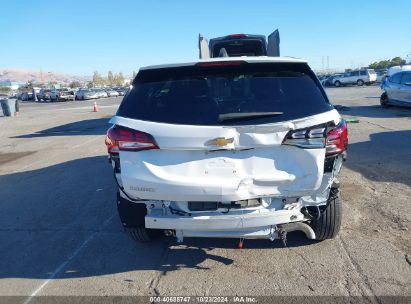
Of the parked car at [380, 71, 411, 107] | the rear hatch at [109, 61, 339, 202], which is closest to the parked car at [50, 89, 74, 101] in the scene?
the parked car at [380, 71, 411, 107]

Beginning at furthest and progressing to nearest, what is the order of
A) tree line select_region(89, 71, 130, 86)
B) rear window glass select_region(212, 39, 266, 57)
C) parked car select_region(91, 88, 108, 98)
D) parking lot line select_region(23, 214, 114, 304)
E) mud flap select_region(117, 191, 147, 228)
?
tree line select_region(89, 71, 130, 86) < parked car select_region(91, 88, 108, 98) < rear window glass select_region(212, 39, 266, 57) < mud flap select_region(117, 191, 147, 228) < parking lot line select_region(23, 214, 114, 304)

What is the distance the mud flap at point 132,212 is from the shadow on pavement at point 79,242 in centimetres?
47

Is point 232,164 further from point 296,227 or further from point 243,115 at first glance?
point 296,227

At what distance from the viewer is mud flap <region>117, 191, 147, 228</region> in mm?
3711

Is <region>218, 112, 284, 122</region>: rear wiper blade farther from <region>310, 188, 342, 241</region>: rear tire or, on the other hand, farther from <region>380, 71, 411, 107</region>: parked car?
<region>380, 71, 411, 107</region>: parked car

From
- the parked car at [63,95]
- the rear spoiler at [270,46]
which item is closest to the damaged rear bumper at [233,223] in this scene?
the rear spoiler at [270,46]

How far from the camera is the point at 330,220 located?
387 centimetres

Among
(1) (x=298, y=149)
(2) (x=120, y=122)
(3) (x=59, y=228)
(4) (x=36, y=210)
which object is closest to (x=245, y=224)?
(1) (x=298, y=149)

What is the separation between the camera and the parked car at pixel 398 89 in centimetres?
1608

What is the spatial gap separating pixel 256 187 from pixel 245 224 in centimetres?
32

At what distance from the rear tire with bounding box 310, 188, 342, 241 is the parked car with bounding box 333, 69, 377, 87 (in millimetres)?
48364

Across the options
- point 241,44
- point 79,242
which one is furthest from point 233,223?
point 241,44

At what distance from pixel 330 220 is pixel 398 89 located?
48.3 feet

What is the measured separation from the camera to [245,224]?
3.21m
